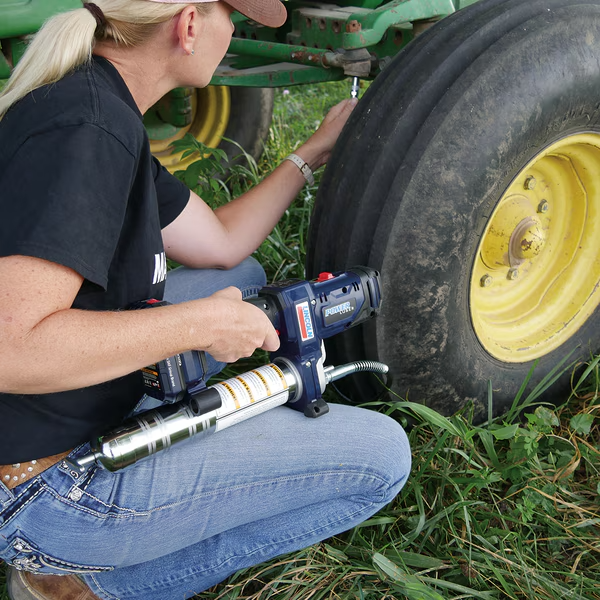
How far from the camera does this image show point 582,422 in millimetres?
2035

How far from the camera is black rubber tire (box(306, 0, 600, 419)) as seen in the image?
5.53 ft

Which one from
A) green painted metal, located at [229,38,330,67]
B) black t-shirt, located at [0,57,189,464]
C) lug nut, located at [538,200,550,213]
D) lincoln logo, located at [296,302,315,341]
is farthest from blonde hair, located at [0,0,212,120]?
lug nut, located at [538,200,550,213]

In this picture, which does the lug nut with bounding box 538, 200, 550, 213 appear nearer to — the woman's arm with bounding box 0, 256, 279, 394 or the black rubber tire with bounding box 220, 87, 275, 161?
the woman's arm with bounding box 0, 256, 279, 394

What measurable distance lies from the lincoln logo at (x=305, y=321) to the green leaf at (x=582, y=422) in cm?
92

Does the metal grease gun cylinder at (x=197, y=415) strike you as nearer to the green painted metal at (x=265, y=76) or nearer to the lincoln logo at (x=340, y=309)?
the lincoln logo at (x=340, y=309)

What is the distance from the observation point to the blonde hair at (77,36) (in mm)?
1350

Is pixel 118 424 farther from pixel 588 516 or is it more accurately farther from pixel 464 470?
pixel 588 516

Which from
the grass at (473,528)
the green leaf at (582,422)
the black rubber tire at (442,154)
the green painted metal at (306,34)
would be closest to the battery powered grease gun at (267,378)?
the black rubber tire at (442,154)

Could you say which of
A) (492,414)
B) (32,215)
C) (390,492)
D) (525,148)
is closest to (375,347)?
(390,492)

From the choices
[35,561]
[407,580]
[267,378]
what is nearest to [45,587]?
[35,561]

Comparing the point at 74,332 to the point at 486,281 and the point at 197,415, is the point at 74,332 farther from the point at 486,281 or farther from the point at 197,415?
the point at 486,281

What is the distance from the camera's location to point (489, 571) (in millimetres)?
1703

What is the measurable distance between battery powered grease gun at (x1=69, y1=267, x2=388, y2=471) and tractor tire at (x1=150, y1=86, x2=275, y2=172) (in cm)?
192

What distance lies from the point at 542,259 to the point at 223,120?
1.86 m
